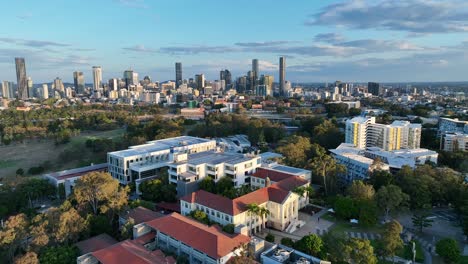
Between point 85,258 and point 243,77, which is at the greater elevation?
point 243,77

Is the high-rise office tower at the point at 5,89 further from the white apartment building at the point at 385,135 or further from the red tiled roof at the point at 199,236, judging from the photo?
the red tiled roof at the point at 199,236

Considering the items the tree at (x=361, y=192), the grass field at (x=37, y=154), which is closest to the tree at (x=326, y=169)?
the tree at (x=361, y=192)

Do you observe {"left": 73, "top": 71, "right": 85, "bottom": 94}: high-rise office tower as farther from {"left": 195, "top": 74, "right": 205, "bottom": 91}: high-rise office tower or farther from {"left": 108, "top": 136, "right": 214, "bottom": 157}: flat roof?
{"left": 108, "top": 136, "right": 214, "bottom": 157}: flat roof

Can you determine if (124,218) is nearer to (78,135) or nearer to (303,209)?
(303,209)

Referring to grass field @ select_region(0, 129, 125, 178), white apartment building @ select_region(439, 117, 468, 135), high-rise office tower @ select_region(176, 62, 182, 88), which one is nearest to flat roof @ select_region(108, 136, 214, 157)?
grass field @ select_region(0, 129, 125, 178)

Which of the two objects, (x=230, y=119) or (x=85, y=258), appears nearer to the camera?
(x=85, y=258)

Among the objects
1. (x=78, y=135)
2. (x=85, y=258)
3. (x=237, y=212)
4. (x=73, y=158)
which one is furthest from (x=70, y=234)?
(x=78, y=135)
